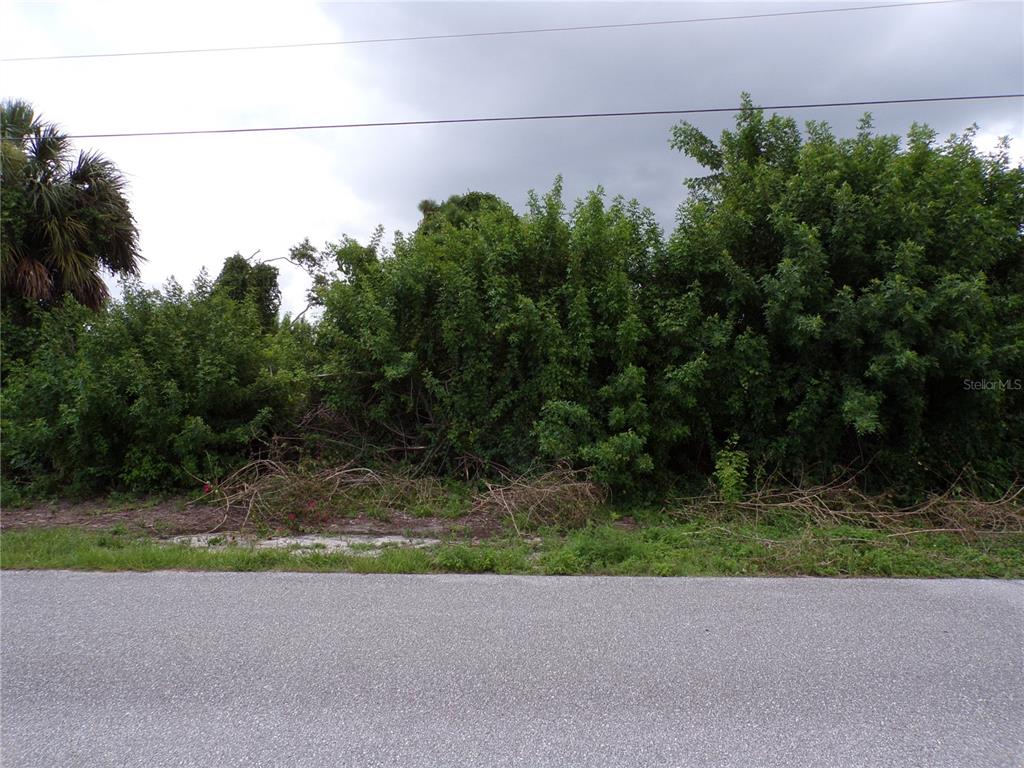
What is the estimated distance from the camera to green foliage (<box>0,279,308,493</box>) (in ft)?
29.2

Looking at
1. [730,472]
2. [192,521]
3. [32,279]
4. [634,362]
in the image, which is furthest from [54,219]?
[730,472]

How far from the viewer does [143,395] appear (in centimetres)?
875

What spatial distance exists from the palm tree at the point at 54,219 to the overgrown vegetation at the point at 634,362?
211cm

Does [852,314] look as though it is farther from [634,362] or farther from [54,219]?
[54,219]

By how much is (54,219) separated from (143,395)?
5421 mm

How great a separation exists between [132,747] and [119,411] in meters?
7.10

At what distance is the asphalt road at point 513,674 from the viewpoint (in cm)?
299

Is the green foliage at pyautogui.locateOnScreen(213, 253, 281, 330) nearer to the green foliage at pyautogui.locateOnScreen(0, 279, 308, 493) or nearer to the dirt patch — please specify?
the green foliage at pyautogui.locateOnScreen(0, 279, 308, 493)

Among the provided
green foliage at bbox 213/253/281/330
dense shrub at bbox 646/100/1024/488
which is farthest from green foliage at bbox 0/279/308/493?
green foliage at bbox 213/253/281/330

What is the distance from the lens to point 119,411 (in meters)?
8.94

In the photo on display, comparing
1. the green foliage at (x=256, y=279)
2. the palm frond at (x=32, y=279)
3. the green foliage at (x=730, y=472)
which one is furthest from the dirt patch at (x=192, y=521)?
the green foliage at (x=256, y=279)

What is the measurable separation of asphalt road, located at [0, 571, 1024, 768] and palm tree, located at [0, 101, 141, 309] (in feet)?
27.4

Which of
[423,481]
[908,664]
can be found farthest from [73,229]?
[908,664]

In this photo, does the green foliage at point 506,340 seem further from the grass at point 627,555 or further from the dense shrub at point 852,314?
the grass at point 627,555
